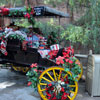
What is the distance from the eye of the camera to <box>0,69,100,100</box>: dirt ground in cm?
451

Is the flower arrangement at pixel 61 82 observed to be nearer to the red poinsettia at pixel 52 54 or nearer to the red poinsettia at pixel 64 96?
the red poinsettia at pixel 64 96

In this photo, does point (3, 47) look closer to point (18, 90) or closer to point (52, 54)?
point (18, 90)

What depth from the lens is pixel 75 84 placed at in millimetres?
4059

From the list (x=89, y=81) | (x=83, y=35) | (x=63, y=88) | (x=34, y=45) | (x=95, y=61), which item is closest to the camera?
(x=63, y=88)

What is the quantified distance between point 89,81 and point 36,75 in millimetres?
1680

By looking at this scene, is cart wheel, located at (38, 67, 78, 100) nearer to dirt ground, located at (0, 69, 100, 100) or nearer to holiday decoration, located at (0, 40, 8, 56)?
dirt ground, located at (0, 69, 100, 100)

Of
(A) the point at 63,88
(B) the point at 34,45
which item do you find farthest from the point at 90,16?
(A) the point at 63,88

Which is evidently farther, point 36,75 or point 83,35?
point 83,35

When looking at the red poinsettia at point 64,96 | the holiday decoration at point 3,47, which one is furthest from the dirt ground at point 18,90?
the holiday decoration at point 3,47

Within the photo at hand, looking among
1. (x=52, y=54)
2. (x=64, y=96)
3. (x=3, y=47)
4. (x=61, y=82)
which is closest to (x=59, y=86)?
(x=61, y=82)

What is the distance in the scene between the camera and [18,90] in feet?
16.4

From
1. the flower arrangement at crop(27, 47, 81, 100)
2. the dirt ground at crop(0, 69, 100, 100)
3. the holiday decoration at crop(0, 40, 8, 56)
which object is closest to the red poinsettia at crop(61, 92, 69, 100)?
the flower arrangement at crop(27, 47, 81, 100)

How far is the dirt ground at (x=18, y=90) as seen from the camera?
451 centimetres

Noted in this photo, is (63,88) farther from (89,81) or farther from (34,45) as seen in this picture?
(34,45)
